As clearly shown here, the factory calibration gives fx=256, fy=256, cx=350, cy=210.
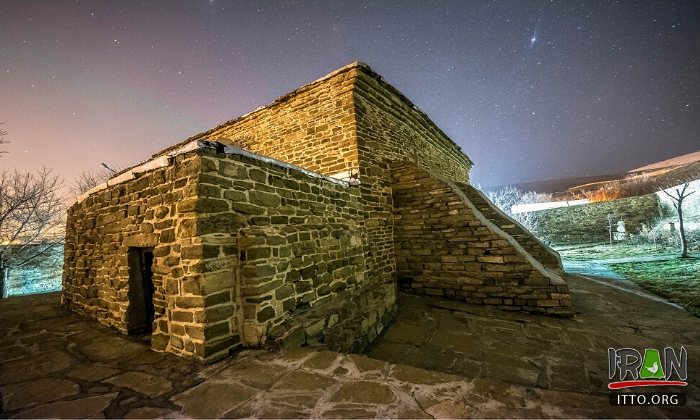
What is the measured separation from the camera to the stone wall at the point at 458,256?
5.04 meters

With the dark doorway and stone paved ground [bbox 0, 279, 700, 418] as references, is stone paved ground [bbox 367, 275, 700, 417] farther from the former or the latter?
the dark doorway

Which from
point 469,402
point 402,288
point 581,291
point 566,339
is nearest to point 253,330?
point 469,402

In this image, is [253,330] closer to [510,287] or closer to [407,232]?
[407,232]

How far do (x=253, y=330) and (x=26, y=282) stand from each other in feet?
66.2

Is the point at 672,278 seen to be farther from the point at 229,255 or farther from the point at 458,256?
the point at 229,255

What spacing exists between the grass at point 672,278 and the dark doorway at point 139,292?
9133mm

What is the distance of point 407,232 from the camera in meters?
6.36

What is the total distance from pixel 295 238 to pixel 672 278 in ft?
32.3

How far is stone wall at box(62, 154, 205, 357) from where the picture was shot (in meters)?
2.75

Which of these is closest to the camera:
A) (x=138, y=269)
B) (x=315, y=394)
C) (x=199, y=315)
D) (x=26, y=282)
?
(x=315, y=394)

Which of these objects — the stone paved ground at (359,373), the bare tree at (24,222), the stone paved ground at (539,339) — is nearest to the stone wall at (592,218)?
the stone paved ground at (539,339)

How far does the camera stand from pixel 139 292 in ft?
12.8

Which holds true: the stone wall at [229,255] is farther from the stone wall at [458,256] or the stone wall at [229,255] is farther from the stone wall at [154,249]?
the stone wall at [458,256]

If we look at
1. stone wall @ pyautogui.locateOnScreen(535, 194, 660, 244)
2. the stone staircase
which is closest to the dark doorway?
the stone staircase
